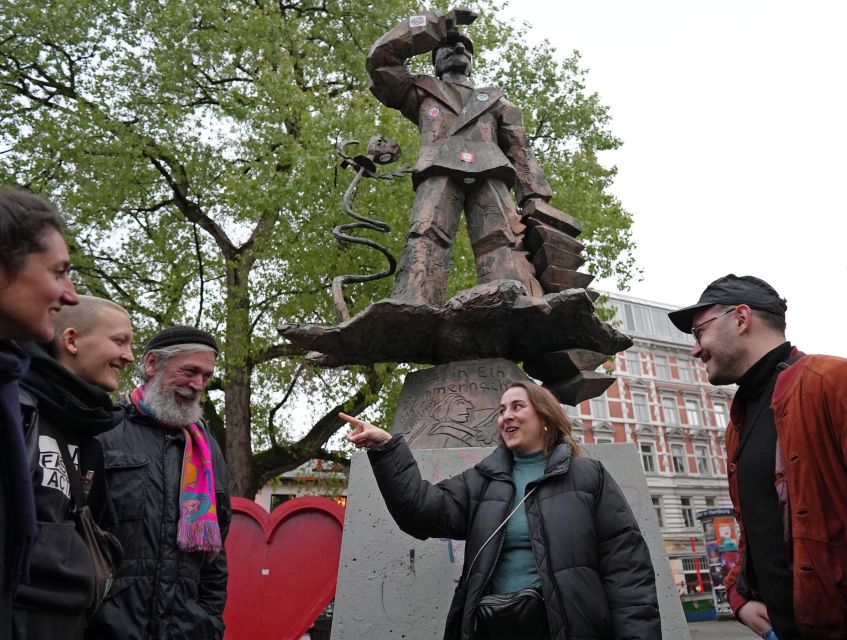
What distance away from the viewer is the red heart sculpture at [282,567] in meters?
5.00

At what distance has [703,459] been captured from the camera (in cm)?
3909

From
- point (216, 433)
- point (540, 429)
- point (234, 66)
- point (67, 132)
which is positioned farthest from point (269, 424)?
point (540, 429)

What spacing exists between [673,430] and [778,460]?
130ft

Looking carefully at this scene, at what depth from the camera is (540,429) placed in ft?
8.66

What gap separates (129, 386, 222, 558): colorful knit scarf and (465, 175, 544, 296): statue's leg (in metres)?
2.73

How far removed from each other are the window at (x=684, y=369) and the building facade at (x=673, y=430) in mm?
62

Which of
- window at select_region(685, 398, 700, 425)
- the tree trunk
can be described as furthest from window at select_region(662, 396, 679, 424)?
the tree trunk

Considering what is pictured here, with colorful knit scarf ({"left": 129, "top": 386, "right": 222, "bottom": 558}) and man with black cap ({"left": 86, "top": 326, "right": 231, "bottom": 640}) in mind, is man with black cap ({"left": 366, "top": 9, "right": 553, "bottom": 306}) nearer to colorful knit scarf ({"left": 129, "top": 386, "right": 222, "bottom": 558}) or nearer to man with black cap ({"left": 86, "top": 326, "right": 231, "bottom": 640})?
man with black cap ({"left": 86, "top": 326, "right": 231, "bottom": 640})

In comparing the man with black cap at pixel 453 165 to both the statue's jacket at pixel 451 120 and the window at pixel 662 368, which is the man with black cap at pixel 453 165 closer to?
the statue's jacket at pixel 451 120

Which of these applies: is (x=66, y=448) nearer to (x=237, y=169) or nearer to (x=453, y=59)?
(x=453, y=59)

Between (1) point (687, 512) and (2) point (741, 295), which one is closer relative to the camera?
(2) point (741, 295)

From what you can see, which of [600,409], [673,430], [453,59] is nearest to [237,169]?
[453,59]

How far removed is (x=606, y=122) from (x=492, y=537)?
13776 millimetres

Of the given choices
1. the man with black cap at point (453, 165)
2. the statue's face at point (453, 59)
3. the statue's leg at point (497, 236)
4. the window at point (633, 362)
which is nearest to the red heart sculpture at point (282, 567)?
the man with black cap at point (453, 165)
